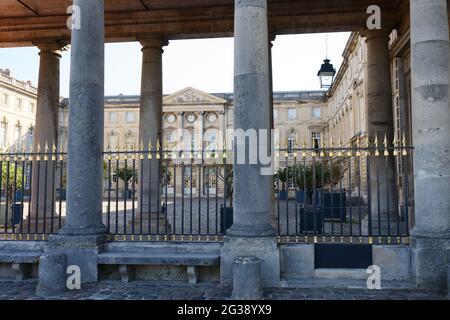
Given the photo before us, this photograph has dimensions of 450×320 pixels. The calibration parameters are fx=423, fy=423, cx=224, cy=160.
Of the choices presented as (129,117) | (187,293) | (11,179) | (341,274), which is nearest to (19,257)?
(187,293)

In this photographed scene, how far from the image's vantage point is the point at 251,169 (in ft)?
23.5

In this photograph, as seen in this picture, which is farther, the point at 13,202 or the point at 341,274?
the point at 13,202

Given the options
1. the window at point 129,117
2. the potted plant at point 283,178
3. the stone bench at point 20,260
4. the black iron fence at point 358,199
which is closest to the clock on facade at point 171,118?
the window at point 129,117

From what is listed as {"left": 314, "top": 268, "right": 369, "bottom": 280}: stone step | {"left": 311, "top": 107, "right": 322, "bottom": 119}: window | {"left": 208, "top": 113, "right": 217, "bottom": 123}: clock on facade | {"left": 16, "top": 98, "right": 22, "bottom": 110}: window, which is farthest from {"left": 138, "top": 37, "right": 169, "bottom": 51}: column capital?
{"left": 208, "top": 113, "right": 217, "bottom": 123}: clock on facade

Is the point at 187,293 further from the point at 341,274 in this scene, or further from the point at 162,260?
the point at 341,274

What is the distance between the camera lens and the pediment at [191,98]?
67062 millimetres

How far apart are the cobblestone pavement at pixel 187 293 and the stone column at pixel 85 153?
0.70 metres

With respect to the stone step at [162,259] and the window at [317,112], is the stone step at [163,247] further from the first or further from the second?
the window at [317,112]

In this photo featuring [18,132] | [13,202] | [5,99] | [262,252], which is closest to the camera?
[262,252]

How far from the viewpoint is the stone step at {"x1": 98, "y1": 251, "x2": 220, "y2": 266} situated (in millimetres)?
7289

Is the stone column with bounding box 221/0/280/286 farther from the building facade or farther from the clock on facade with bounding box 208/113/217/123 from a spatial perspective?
the clock on facade with bounding box 208/113/217/123

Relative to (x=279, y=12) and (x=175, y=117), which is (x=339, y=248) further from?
(x=175, y=117)

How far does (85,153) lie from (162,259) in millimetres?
2373
